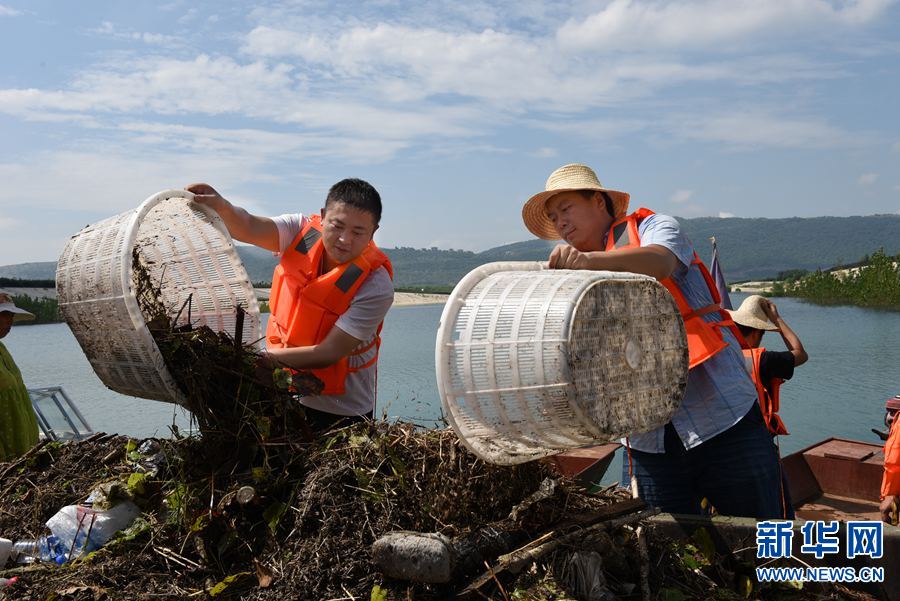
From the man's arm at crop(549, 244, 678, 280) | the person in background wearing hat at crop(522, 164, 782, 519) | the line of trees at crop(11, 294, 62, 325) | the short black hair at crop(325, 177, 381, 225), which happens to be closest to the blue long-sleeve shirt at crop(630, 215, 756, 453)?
the person in background wearing hat at crop(522, 164, 782, 519)

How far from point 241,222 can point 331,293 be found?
0.63 m

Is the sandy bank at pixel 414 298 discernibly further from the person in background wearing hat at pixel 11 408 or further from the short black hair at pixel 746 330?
the person in background wearing hat at pixel 11 408

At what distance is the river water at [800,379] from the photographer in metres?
14.8

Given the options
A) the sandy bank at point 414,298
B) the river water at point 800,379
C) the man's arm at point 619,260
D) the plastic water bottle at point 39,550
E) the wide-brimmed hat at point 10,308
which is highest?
the man's arm at point 619,260

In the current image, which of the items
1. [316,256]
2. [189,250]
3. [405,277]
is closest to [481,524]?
[316,256]

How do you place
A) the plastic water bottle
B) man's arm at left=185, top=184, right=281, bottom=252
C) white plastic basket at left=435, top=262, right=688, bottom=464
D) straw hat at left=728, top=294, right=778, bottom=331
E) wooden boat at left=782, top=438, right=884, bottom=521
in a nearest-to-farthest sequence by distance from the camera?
white plastic basket at left=435, top=262, right=688, bottom=464 < the plastic water bottle < man's arm at left=185, top=184, right=281, bottom=252 < straw hat at left=728, top=294, right=778, bottom=331 < wooden boat at left=782, top=438, right=884, bottom=521

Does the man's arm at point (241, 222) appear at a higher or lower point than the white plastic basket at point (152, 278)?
higher

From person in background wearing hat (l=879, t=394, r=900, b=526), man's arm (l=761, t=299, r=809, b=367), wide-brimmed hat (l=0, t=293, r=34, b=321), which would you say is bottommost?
person in background wearing hat (l=879, t=394, r=900, b=526)

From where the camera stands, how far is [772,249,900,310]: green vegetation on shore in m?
32.5

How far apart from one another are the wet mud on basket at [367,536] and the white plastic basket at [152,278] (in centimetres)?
49

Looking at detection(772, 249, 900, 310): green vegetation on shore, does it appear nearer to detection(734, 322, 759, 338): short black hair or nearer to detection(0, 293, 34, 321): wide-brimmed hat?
detection(734, 322, 759, 338): short black hair

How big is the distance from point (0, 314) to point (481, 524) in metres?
3.88

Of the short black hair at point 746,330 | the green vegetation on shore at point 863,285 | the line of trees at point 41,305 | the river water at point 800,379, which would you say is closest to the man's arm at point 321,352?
the short black hair at point 746,330

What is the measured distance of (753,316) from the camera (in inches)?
199
